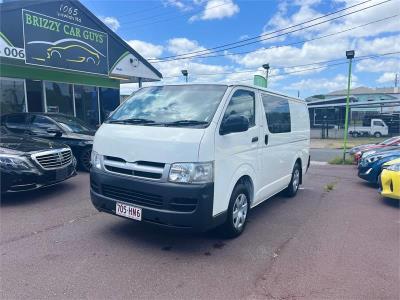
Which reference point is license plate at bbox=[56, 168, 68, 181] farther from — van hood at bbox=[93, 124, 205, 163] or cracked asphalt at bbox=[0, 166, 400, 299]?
van hood at bbox=[93, 124, 205, 163]

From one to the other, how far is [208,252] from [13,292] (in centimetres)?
210

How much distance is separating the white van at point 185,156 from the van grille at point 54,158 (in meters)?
2.15

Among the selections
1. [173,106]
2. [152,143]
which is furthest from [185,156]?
[173,106]

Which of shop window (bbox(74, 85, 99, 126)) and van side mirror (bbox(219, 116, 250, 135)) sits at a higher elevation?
shop window (bbox(74, 85, 99, 126))

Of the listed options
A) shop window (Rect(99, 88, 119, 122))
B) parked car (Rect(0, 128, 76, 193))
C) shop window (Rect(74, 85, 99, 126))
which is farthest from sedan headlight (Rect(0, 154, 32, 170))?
shop window (Rect(99, 88, 119, 122))

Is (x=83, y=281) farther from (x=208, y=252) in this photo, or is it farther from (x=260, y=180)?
(x=260, y=180)

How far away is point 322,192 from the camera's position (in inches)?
320

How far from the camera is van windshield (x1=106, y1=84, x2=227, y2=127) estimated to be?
411 centimetres

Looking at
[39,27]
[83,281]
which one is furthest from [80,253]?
[39,27]

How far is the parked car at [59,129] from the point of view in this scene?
8.82 metres

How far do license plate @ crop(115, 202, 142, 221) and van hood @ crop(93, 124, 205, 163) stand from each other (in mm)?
572

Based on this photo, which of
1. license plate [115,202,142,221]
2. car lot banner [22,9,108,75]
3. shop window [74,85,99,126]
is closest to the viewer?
license plate [115,202,142,221]

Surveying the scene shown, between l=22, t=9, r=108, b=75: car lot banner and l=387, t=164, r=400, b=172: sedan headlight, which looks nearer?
l=387, t=164, r=400, b=172: sedan headlight

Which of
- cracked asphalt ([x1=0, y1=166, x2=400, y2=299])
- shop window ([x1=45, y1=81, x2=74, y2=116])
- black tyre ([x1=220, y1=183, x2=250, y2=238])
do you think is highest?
shop window ([x1=45, y1=81, x2=74, y2=116])
